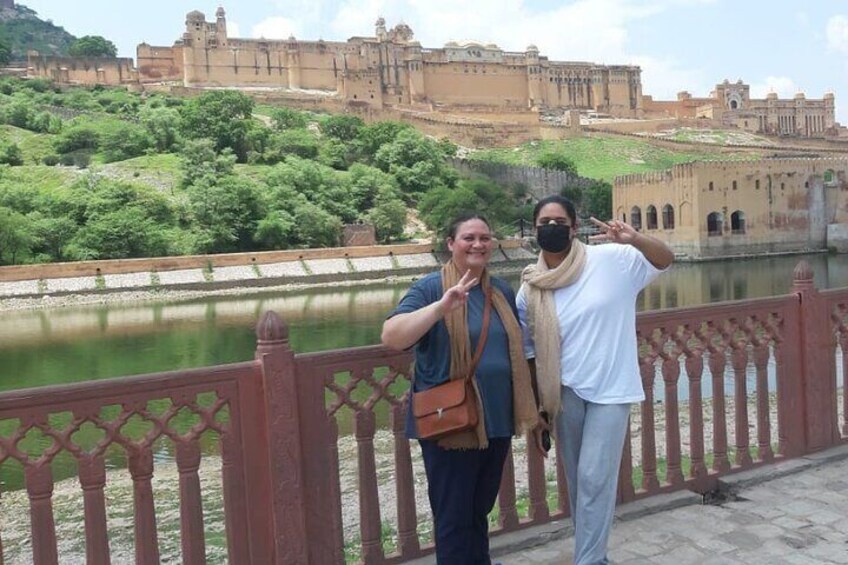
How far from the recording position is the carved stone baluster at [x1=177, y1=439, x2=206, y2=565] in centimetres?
327

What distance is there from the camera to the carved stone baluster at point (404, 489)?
3715mm

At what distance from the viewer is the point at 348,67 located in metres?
82.2

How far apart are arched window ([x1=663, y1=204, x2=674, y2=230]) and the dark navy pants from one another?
4348 centimetres

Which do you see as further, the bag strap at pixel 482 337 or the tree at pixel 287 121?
the tree at pixel 287 121

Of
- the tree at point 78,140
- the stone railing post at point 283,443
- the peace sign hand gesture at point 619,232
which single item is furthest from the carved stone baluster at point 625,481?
the tree at point 78,140

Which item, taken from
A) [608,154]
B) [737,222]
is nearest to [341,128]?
[608,154]

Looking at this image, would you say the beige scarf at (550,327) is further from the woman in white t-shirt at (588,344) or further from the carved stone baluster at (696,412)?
the carved stone baluster at (696,412)

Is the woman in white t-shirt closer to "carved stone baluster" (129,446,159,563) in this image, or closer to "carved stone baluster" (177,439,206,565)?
"carved stone baluster" (177,439,206,565)

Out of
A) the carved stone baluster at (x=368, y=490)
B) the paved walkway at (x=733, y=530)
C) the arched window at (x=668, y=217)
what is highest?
the arched window at (x=668, y=217)

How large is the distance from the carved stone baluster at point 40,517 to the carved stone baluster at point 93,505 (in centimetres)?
13

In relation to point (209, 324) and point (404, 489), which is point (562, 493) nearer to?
point (404, 489)

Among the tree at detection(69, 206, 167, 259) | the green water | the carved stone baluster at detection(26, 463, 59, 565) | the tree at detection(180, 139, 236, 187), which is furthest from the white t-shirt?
the tree at detection(180, 139, 236, 187)

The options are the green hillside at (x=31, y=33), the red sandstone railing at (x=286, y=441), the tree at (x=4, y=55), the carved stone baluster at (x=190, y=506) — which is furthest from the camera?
the green hillside at (x=31, y=33)

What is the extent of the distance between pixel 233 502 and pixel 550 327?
1500mm
